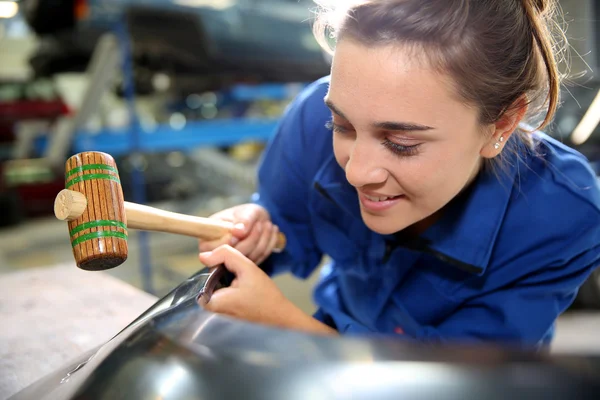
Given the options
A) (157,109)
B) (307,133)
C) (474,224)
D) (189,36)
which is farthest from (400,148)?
(157,109)

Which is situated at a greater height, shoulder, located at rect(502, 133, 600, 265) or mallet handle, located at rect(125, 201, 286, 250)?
shoulder, located at rect(502, 133, 600, 265)

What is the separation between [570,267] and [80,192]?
0.70m

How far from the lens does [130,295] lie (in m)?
1.08

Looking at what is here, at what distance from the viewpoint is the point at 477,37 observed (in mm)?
650

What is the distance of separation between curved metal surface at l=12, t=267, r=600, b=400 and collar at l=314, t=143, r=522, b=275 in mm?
404

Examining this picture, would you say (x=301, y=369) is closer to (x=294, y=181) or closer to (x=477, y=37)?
(x=477, y=37)

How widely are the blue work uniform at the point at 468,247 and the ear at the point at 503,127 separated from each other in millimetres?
80

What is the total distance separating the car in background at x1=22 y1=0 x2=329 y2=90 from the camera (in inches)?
102

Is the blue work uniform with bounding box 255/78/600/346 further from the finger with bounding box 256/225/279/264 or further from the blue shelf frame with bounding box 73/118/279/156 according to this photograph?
the blue shelf frame with bounding box 73/118/279/156

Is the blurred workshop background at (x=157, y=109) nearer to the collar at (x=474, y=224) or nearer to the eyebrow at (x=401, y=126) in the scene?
the collar at (x=474, y=224)

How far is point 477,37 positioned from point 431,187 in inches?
7.8

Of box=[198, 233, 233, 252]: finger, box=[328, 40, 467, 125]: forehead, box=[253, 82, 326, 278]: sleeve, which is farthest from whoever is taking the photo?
box=[253, 82, 326, 278]: sleeve

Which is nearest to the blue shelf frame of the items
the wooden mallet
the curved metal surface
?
the wooden mallet

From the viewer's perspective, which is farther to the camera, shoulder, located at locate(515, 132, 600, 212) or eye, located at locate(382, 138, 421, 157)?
shoulder, located at locate(515, 132, 600, 212)
